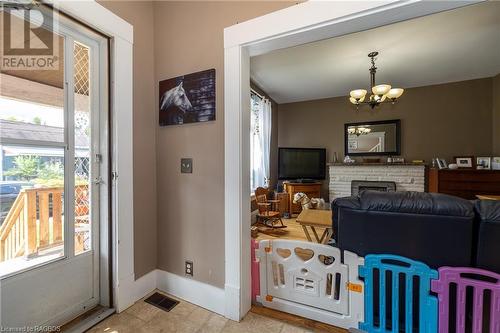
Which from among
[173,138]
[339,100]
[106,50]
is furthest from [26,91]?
[339,100]

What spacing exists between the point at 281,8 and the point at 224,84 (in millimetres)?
575

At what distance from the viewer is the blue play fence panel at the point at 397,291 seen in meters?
1.27

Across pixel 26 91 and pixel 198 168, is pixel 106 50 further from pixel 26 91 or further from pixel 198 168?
pixel 198 168

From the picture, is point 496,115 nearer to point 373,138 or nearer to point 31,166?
point 373,138

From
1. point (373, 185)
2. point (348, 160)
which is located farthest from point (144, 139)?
point (373, 185)

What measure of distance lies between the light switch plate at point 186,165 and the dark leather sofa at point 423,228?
3.60 feet

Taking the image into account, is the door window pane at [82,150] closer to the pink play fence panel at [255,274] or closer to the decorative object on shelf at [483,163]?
the pink play fence panel at [255,274]

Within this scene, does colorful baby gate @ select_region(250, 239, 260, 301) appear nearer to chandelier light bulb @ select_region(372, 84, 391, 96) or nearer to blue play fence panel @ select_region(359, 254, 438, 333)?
blue play fence panel @ select_region(359, 254, 438, 333)

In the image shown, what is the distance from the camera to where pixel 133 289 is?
170 centimetres

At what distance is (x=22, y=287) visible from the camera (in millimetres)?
1267

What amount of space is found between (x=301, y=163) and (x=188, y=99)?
4006 millimetres

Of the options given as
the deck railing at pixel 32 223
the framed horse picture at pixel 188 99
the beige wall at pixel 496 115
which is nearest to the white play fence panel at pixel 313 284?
the framed horse picture at pixel 188 99

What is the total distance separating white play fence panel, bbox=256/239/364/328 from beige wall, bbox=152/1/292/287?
1.20ft

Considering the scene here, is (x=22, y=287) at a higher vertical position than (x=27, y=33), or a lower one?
lower
